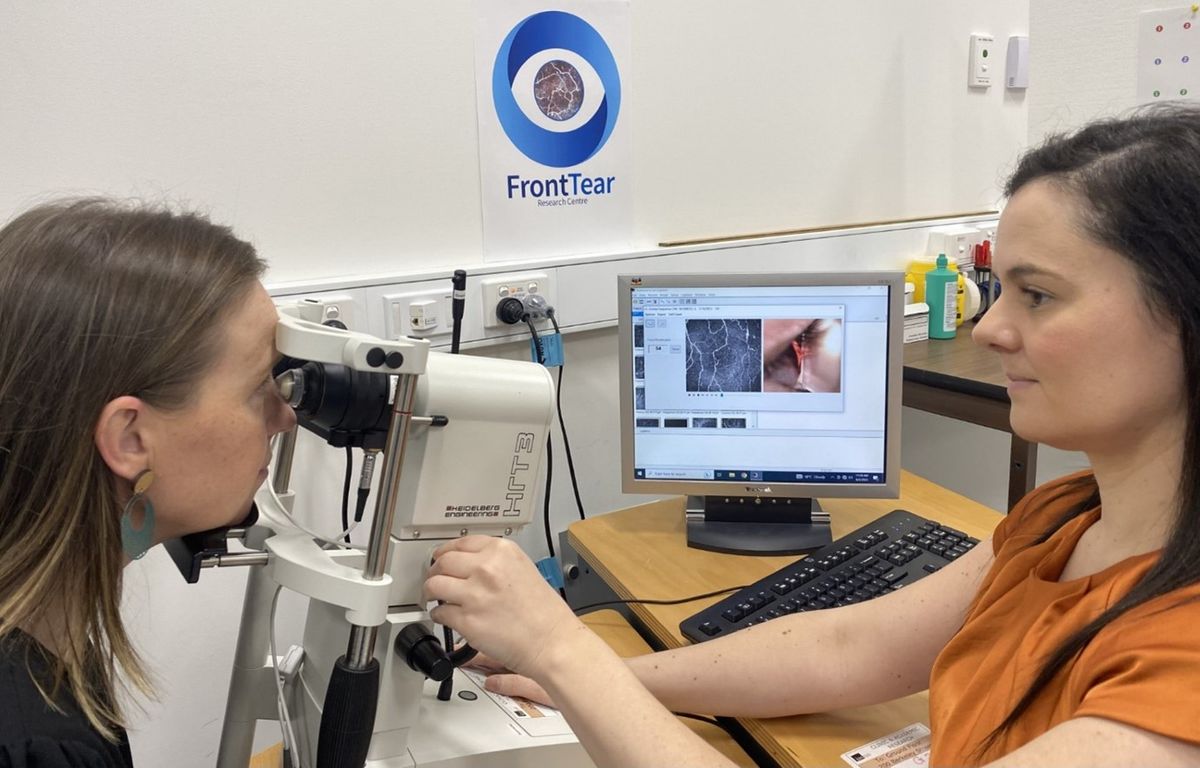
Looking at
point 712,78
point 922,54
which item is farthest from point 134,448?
point 922,54

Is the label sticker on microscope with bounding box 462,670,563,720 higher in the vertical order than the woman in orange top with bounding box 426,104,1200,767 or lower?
lower

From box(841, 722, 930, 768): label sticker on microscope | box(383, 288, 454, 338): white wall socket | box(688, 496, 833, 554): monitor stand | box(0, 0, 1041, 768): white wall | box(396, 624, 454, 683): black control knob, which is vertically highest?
box(0, 0, 1041, 768): white wall

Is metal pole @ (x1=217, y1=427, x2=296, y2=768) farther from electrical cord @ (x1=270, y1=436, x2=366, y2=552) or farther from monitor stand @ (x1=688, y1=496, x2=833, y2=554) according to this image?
monitor stand @ (x1=688, y1=496, x2=833, y2=554)

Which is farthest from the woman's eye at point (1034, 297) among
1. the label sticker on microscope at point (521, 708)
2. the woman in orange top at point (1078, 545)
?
the label sticker on microscope at point (521, 708)

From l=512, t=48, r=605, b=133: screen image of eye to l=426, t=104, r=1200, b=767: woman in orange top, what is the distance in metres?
1.11

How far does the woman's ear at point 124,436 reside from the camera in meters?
0.79

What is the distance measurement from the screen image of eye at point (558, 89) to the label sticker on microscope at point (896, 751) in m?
1.29

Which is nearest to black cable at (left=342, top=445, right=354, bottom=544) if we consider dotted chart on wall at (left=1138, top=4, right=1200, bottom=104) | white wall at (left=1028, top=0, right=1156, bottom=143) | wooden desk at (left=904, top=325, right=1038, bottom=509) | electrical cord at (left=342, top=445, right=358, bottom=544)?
electrical cord at (left=342, top=445, right=358, bottom=544)

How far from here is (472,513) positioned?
0.93 metres

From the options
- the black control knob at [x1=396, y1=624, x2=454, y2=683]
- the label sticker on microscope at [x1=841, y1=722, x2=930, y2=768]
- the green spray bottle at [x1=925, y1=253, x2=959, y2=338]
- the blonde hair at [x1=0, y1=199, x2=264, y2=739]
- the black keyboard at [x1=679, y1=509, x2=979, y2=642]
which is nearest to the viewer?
the blonde hair at [x1=0, y1=199, x2=264, y2=739]

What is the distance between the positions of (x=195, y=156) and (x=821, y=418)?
3.80 ft

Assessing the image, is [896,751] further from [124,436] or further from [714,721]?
[124,436]

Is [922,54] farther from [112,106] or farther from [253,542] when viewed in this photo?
[253,542]

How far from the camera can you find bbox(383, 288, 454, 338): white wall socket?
65.0 inches
